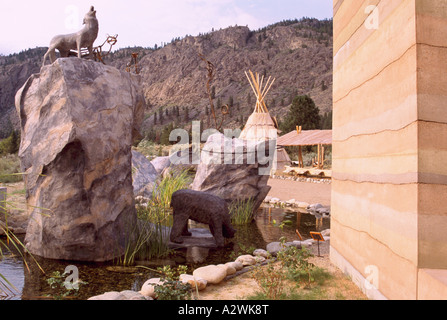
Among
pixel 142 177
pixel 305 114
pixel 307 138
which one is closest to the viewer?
pixel 142 177

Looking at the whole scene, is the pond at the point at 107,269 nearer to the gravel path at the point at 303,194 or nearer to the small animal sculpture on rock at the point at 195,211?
the small animal sculpture on rock at the point at 195,211

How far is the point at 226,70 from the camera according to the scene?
5319 centimetres

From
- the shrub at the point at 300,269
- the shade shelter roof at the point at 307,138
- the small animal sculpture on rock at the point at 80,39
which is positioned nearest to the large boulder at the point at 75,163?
the small animal sculpture on rock at the point at 80,39

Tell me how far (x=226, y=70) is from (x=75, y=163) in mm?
51592

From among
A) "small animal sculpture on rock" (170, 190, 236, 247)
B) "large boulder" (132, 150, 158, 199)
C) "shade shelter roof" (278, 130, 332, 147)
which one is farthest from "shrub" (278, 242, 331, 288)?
"shade shelter roof" (278, 130, 332, 147)

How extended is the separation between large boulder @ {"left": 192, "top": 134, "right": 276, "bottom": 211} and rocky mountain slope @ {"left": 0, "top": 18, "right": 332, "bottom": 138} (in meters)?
27.9

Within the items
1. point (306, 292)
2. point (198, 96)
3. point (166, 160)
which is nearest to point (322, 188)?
point (166, 160)

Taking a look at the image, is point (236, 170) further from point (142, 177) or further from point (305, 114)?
point (305, 114)

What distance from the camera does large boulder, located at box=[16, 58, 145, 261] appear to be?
141 inches

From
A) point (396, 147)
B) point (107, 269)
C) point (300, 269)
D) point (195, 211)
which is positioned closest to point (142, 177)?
point (195, 211)

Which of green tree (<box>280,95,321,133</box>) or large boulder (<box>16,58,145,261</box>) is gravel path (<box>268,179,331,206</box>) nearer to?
large boulder (<box>16,58,145,261</box>)

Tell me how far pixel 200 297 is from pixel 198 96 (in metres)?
50.3

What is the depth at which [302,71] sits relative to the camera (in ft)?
150
